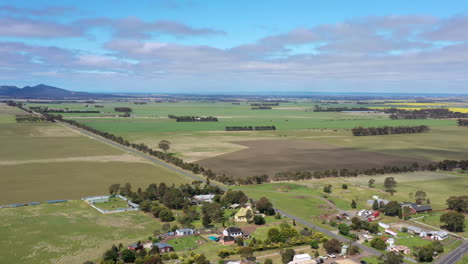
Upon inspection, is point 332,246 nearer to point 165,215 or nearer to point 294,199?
point 294,199

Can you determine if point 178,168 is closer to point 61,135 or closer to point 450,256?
point 450,256

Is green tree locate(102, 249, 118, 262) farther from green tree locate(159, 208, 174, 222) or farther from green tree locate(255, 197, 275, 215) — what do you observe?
green tree locate(255, 197, 275, 215)

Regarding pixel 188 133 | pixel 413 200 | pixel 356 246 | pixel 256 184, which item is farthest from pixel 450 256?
pixel 188 133

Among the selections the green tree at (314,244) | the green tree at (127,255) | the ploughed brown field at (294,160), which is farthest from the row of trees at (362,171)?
the green tree at (127,255)

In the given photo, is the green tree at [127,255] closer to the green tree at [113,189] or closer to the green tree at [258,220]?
the green tree at [258,220]

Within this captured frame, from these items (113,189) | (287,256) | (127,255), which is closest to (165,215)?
(127,255)
